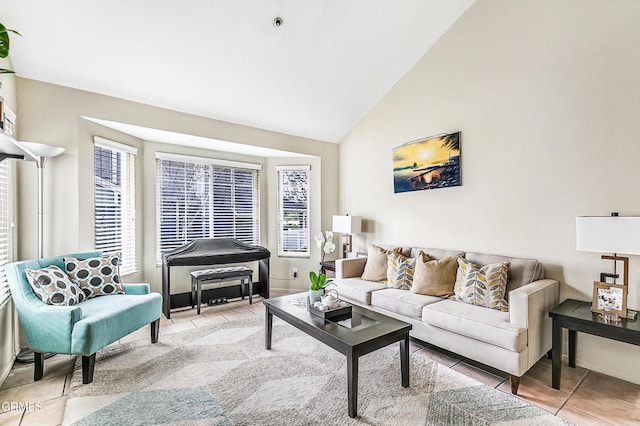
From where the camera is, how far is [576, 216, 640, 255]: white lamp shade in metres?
2.13

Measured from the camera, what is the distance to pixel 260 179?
529 centimetres

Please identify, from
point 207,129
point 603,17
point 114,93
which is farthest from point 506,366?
point 114,93

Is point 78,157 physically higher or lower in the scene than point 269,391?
higher

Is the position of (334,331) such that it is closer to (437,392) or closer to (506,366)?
(437,392)

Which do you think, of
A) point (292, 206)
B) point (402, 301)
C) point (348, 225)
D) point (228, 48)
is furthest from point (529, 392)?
point (228, 48)

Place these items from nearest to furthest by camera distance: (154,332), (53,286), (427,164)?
(53,286) → (154,332) → (427,164)

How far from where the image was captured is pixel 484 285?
287 centimetres

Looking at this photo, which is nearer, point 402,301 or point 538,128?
point 538,128

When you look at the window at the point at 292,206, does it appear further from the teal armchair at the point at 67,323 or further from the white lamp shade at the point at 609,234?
the white lamp shade at the point at 609,234

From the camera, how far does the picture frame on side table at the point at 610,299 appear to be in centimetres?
226

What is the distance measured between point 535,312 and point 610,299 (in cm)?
52

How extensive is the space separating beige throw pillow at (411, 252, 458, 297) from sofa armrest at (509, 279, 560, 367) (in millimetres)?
734

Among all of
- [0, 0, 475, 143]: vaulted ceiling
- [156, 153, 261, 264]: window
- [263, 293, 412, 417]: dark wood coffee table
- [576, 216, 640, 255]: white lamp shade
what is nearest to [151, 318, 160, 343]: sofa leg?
[263, 293, 412, 417]: dark wood coffee table

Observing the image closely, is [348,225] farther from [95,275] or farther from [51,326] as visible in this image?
[51,326]
